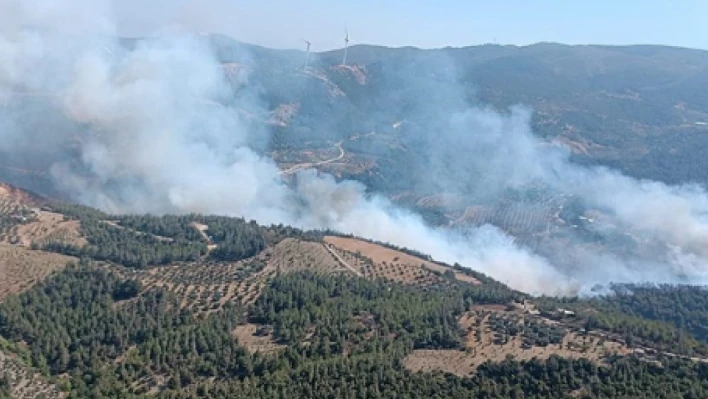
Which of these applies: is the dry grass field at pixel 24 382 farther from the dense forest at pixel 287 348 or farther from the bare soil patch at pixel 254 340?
the bare soil patch at pixel 254 340

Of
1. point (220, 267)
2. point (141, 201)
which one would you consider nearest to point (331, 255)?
point (220, 267)

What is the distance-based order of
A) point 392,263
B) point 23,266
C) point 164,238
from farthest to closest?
1. point 392,263
2. point 164,238
3. point 23,266

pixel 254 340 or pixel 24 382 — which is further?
pixel 254 340

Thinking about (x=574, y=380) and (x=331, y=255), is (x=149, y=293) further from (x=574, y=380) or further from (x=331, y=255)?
(x=574, y=380)

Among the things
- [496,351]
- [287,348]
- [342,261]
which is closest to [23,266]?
[287,348]

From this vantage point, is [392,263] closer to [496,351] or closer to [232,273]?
[232,273]

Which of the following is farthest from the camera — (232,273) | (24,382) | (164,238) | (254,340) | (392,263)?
(392,263)

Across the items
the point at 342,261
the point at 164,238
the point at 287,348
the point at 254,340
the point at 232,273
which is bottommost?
the point at 254,340

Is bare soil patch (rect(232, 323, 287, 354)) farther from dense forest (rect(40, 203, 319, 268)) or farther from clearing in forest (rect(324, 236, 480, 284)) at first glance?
clearing in forest (rect(324, 236, 480, 284))

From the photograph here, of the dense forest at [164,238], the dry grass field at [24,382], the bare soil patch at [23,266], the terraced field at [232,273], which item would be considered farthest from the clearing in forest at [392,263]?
the dry grass field at [24,382]
